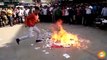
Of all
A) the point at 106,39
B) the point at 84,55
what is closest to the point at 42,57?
the point at 84,55

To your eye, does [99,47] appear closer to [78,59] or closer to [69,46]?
[69,46]

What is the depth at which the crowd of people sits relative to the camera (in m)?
22.4

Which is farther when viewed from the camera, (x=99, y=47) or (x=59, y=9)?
(x=59, y=9)

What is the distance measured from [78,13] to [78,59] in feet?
44.8

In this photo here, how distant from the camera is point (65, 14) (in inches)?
951

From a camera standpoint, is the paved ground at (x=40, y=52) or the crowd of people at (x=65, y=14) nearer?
the paved ground at (x=40, y=52)

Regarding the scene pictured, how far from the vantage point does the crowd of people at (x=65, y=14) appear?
22.4 m

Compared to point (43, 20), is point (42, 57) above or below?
above

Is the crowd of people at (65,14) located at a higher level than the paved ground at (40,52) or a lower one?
lower

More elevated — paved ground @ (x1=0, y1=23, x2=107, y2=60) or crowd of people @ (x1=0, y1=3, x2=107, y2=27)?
paved ground @ (x1=0, y1=23, x2=107, y2=60)

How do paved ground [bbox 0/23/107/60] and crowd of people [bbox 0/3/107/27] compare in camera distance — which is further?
crowd of people [bbox 0/3/107/27]


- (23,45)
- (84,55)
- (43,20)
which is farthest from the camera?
(43,20)

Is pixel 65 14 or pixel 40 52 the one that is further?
pixel 65 14

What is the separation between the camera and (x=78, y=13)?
23.2m
